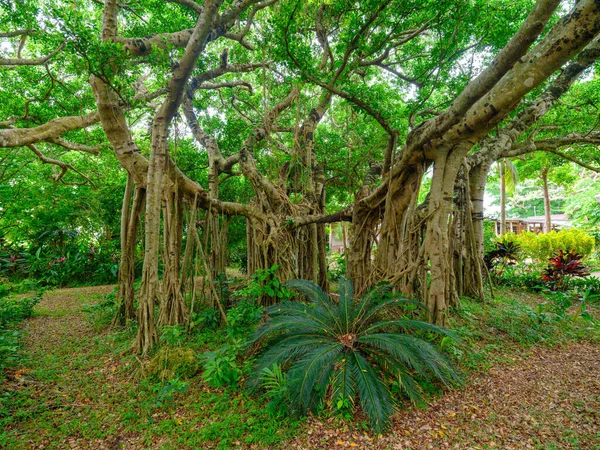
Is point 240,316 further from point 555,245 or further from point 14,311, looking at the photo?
point 555,245

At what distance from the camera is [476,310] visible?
4.65 metres

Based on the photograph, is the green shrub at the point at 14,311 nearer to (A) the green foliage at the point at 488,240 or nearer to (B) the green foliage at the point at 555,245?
(A) the green foliage at the point at 488,240

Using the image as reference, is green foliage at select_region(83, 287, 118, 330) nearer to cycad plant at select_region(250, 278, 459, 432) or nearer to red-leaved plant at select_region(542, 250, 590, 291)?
cycad plant at select_region(250, 278, 459, 432)

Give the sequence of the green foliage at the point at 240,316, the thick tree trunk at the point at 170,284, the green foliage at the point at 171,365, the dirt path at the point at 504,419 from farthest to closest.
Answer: the thick tree trunk at the point at 170,284
the green foliage at the point at 240,316
the green foliage at the point at 171,365
the dirt path at the point at 504,419

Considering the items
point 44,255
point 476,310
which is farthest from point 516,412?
point 44,255

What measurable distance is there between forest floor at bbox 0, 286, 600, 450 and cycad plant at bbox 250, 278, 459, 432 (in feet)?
0.61

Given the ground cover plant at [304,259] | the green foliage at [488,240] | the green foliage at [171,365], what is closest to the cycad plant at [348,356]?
the ground cover plant at [304,259]

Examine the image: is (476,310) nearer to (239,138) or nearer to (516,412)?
(516,412)

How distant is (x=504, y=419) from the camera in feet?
7.20

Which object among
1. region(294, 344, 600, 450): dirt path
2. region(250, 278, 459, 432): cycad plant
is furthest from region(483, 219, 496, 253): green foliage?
region(250, 278, 459, 432): cycad plant

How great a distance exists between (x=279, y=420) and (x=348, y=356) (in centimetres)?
73

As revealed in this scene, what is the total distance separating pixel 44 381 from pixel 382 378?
3195 mm

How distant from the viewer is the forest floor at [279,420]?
2.06 meters

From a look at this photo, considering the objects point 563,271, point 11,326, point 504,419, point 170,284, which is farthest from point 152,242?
point 563,271
